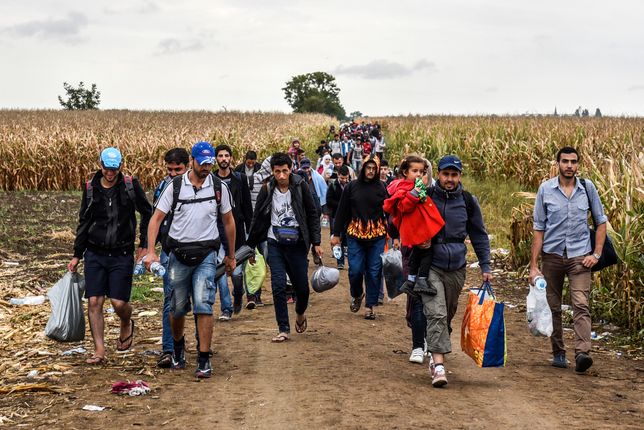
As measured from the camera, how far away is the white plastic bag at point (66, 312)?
28.0 feet

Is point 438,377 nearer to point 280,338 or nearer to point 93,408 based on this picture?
point 280,338

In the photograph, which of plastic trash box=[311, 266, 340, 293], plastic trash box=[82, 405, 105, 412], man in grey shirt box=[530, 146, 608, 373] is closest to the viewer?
plastic trash box=[82, 405, 105, 412]

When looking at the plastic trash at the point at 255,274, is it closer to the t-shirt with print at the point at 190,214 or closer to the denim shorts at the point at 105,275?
the denim shorts at the point at 105,275

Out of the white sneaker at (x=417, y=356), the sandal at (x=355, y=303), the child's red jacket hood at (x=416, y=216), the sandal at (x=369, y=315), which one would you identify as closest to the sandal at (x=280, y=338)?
the white sneaker at (x=417, y=356)

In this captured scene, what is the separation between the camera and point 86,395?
25.1 ft

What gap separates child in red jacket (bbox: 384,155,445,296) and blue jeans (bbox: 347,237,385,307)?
3.02 metres

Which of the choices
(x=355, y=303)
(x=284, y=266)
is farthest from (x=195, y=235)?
(x=355, y=303)

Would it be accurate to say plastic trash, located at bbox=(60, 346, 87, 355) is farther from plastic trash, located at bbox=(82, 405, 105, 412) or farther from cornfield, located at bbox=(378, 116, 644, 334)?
cornfield, located at bbox=(378, 116, 644, 334)

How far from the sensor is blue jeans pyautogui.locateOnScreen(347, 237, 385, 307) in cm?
1121

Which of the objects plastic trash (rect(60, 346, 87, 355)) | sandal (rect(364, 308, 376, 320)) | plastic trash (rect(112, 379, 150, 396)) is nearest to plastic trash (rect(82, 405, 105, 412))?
plastic trash (rect(112, 379, 150, 396))

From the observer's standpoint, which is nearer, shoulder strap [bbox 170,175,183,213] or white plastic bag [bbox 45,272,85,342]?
shoulder strap [bbox 170,175,183,213]

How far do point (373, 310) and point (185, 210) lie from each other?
14.8ft

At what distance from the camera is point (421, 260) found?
26.2ft

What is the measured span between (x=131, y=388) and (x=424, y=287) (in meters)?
2.59
